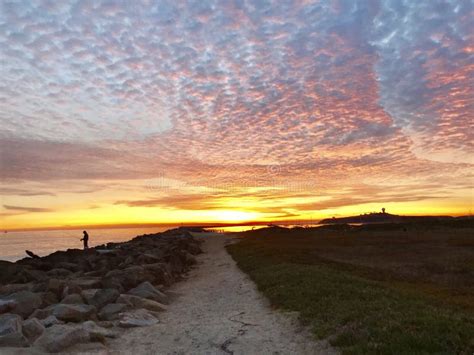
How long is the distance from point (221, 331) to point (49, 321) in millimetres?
6593

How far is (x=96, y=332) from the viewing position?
14.4 m

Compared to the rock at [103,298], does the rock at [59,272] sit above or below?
above

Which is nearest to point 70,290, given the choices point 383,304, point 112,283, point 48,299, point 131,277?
point 48,299

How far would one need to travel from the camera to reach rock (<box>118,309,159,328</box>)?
1644 centimetres

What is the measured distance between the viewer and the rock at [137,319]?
16438 mm

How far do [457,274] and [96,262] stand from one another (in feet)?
93.2

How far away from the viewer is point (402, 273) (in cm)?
2886

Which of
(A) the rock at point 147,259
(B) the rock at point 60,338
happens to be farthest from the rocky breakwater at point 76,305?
(A) the rock at point 147,259

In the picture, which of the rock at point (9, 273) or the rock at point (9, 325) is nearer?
the rock at point (9, 325)

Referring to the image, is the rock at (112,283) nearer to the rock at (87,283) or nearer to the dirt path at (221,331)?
the rock at (87,283)

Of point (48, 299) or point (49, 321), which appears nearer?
point (49, 321)

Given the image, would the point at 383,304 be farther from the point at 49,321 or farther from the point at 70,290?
the point at 70,290

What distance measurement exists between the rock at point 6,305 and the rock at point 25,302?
138 mm

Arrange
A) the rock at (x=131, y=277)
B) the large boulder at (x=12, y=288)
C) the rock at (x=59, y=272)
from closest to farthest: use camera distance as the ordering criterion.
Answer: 1. the large boulder at (x=12, y=288)
2. the rock at (x=131, y=277)
3. the rock at (x=59, y=272)
